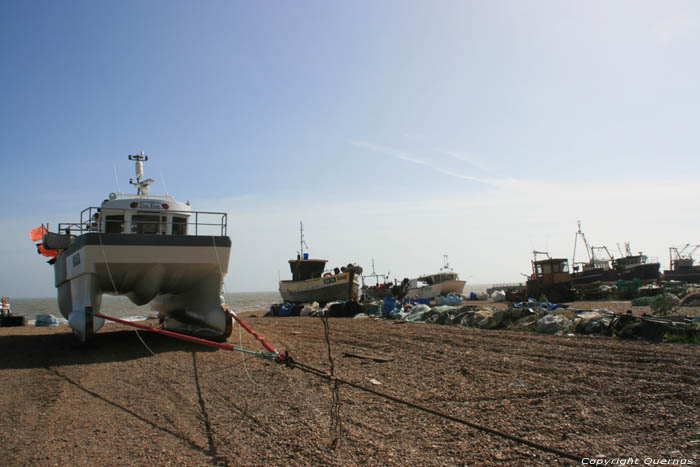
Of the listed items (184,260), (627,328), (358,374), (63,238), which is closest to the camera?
(358,374)

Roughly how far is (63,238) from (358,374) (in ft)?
32.7

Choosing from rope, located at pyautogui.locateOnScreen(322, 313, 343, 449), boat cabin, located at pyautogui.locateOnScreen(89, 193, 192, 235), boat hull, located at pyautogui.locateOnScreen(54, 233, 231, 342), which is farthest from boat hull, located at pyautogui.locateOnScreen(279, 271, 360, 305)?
rope, located at pyautogui.locateOnScreen(322, 313, 343, 449)

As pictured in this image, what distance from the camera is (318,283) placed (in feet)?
93.4

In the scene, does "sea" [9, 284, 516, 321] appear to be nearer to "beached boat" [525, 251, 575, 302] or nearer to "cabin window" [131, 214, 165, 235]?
"cabin window" [131, 214, 165, 235]

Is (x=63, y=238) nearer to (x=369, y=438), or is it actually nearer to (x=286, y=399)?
(x=286, y=399)

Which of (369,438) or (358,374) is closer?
(369,438)

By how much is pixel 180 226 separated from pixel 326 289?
1726 cm

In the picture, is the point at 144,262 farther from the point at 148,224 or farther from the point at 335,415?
the point at 335,415

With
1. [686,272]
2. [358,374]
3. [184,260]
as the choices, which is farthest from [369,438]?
[686,272]

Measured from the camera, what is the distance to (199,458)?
3531 millimetres

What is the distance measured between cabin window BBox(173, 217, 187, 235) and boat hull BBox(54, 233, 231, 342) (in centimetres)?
138

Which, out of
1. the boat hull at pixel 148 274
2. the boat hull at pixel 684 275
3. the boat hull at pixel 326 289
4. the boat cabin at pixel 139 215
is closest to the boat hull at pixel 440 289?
the boat hull at pixel 326 289

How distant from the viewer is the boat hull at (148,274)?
940 centimetres

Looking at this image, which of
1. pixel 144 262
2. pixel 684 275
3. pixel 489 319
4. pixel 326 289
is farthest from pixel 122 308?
pixel 684 275
